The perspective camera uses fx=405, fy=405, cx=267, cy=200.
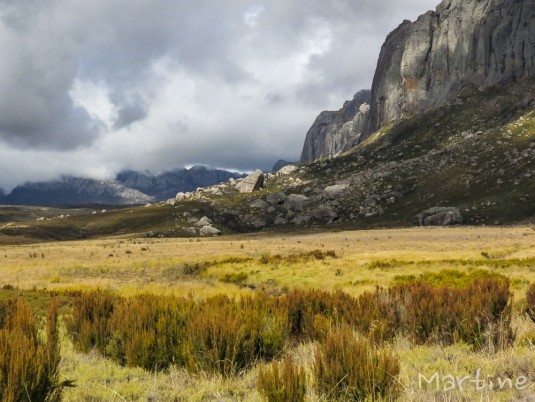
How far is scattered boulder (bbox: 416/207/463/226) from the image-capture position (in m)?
87.0

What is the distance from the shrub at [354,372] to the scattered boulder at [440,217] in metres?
88.9

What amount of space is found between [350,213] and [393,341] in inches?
4176

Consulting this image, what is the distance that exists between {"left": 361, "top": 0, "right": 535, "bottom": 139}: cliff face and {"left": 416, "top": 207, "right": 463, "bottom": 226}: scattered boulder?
80.4 metres

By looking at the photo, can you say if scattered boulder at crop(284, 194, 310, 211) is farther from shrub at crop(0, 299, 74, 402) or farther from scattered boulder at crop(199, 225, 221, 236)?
shrub at crop(0, 299, 74, 402)

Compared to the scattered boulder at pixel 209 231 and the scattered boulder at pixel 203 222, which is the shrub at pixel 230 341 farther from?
the scattered boulder at pixel 203 222

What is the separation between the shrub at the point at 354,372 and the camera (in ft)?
16.9

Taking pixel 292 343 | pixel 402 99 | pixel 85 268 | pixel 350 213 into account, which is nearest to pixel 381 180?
pixel 350 213

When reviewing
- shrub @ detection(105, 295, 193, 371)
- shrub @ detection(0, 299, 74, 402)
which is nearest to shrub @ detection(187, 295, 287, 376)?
shrub @ detection(105, 295, 193, 371)

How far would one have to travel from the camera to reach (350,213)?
112375mm

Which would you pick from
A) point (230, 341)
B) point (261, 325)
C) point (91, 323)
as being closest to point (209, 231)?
point (91, 323)

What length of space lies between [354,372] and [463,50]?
183 meters

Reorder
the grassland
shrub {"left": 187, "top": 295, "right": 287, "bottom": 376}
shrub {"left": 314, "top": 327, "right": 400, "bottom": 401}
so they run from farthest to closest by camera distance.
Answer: shrub {"left": 187, "top": 295, "right": 287, "bottom": 376} → the grassland → shrub {"left": 314, "top": 327, "right": 400, "bottom": 401}

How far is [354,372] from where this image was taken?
529 cm

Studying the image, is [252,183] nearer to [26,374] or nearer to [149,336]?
[149,336]
